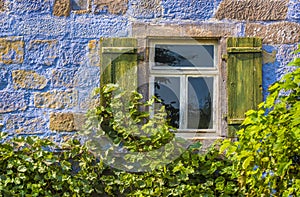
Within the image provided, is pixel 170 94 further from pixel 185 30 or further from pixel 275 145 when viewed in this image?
pixel 275 145

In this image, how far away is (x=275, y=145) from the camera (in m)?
4.45

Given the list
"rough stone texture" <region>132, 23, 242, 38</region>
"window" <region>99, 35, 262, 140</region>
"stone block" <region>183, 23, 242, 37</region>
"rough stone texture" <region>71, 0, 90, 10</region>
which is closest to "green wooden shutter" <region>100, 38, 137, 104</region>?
"window" <region>99, 35, 262, 140</region>

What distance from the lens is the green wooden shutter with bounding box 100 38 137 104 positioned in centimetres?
537

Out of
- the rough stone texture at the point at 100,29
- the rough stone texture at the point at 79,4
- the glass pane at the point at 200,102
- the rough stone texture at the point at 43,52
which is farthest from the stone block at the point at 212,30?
the rough stone texture at the point at 43,52

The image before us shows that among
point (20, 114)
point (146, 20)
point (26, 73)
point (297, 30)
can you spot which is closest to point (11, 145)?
point (20, 114)

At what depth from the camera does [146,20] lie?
545 centimetres

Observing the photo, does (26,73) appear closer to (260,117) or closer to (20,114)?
(20,114)

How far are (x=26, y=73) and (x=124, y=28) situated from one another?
2.94ft

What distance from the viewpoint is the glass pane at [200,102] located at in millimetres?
5516

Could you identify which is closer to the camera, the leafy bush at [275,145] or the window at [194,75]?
the leafy bush at [275,145]

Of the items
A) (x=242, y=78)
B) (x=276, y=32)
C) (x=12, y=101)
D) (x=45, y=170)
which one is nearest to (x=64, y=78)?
(x=12, y=101)

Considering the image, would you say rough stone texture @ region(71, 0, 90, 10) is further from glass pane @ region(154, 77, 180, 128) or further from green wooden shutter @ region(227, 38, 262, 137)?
green wooden shutter @ region(227, 38, 262, 137)

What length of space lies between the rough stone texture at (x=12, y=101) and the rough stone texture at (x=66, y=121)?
0.27m

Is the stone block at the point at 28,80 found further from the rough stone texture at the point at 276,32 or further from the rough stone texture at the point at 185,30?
the rough stone texture at the point at 276,32
